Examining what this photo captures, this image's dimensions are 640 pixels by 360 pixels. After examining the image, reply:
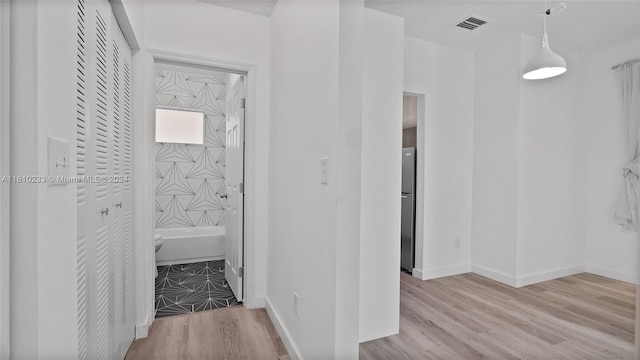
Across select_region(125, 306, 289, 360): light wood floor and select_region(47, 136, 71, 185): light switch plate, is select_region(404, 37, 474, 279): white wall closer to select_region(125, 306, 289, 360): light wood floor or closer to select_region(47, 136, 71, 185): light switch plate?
select_region(125, 306, 289, 360): light wood floor

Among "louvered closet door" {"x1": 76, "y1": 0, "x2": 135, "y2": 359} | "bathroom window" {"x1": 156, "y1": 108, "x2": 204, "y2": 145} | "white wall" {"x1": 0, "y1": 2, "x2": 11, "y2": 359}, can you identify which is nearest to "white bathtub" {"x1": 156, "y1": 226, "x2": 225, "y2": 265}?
"bathroom window" {"x1": 156, "y1": 108, "x2": 204, "y2": 145}

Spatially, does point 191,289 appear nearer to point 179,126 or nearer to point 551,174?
point 179,126

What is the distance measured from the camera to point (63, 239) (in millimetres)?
870

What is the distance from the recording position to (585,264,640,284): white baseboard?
326cm

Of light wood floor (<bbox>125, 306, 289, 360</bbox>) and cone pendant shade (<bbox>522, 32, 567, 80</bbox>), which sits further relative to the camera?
cone pendant shade (<bbox>522, 32, 567, 80</bbox>)

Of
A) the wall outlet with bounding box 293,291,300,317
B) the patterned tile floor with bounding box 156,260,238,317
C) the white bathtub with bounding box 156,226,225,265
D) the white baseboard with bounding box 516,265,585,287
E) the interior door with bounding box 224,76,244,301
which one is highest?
the interior door with bounding box 224,76,244,301

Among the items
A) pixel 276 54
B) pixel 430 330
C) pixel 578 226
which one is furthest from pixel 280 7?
pixel 578 226

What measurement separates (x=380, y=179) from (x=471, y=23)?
200cm

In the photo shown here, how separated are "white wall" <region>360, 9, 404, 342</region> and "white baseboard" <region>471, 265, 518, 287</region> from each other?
1.70 metres

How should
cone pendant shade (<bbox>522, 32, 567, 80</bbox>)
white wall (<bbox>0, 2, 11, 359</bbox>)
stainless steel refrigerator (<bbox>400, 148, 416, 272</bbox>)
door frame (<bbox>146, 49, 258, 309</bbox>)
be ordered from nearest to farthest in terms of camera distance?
white wall (<bbox>0, 2, 11, 359</bbox>), cone pendant shade (<bbox>522, 32, 567, 80</bbox>), door frame (<bbox>146, 49, 258, 309</bbox>), stainless steel refrigerator (<bbox>400, 148, 416, 272</bbox>)

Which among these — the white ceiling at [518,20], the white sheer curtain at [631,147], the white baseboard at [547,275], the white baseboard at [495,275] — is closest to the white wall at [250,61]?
the white ceiling at [518,20]

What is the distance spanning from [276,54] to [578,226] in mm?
3889

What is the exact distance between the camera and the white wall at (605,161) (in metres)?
3.34

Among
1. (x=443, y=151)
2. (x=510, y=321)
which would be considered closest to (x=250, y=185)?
(x=443, y=151)
